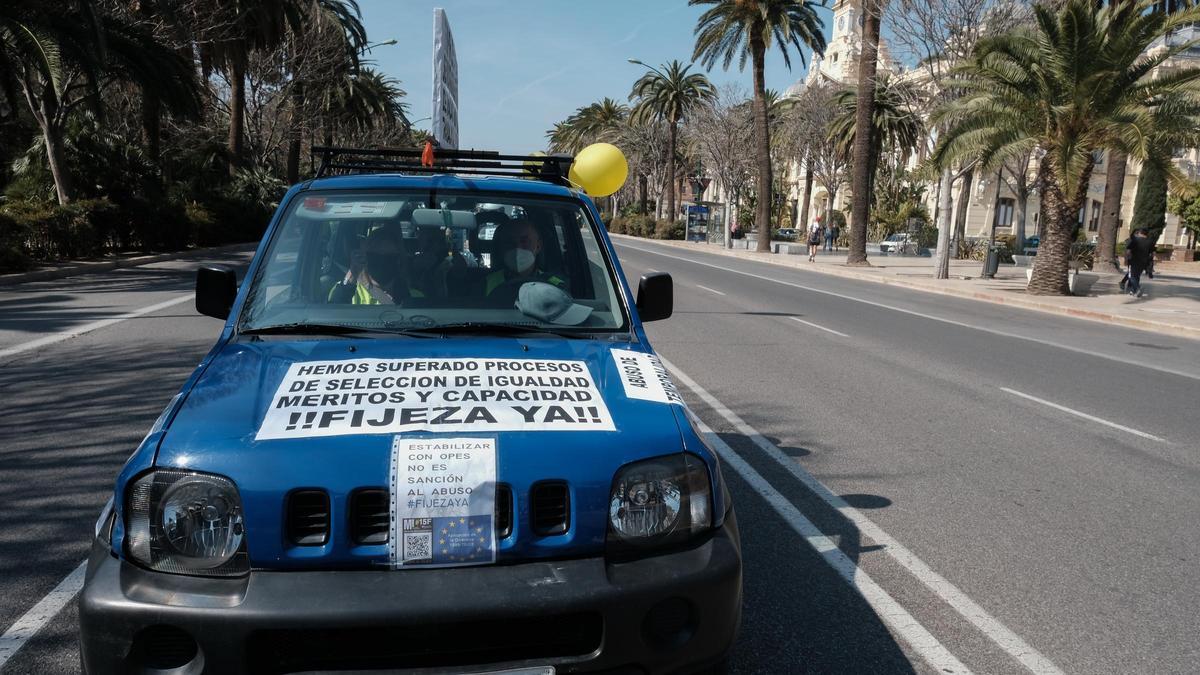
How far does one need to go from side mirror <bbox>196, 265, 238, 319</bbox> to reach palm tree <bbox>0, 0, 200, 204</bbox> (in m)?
17.6

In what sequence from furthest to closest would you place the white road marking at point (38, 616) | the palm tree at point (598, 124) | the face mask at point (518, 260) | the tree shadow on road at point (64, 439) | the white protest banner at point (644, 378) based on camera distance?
the palm tree at point (598, 124), the tree shadow on road at point (64, 439), the face mask at point (518, 260), the white road marking at point (38, 616), the white protest banner at point (644, 378)

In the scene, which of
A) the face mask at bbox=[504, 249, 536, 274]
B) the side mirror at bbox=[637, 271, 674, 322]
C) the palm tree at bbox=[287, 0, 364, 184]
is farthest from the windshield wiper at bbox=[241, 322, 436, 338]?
the palm tree at bbox=[287, 0, 364, 184]

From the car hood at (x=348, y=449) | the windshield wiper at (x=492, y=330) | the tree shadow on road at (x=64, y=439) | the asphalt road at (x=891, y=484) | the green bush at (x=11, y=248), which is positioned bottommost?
the asphalt road at (x=891, y=484)

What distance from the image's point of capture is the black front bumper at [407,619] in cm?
233

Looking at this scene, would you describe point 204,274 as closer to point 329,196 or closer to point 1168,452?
point 329,196

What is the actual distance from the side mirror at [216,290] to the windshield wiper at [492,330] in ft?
3.18

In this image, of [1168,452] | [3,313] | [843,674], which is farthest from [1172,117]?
[3,313]

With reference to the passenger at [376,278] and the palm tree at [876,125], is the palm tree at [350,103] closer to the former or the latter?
the palm tree at [876,125]

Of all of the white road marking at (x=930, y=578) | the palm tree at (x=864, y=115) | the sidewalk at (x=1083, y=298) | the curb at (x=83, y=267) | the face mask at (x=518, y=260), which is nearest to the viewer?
the white road marking at (x=930, y=578)

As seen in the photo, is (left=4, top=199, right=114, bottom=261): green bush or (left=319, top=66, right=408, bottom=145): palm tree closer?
(left=4, top=199, right=114, bottom=261): green bush

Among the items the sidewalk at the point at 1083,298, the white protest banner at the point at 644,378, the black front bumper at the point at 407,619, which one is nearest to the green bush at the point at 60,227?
the white protest banner at the point at 644,378

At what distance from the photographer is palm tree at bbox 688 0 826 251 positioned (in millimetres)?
41781

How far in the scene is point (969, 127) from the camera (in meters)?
23.2

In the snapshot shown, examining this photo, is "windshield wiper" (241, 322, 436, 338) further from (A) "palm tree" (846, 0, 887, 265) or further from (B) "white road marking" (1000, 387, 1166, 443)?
(A) "palm tree" (846, 0, 887, 265)
